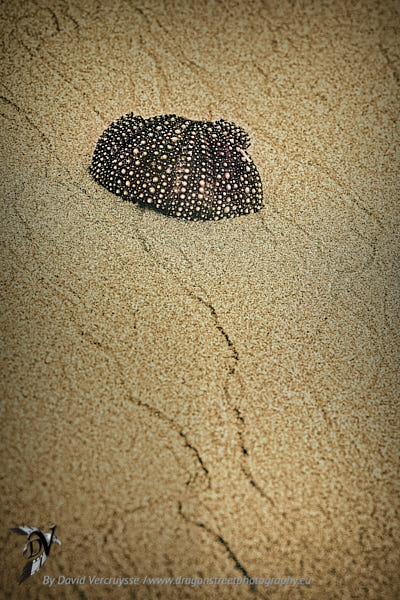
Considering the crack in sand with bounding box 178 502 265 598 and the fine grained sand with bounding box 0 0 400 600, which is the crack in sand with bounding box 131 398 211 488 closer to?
the fine grained sand with bounding box 0 0 400 600

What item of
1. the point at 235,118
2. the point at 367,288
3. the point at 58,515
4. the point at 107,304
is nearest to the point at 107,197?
the point at 107,304

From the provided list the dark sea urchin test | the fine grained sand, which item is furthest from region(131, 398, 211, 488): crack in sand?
the dark sea urchin test

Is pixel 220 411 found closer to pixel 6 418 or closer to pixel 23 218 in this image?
pixel 6 418
